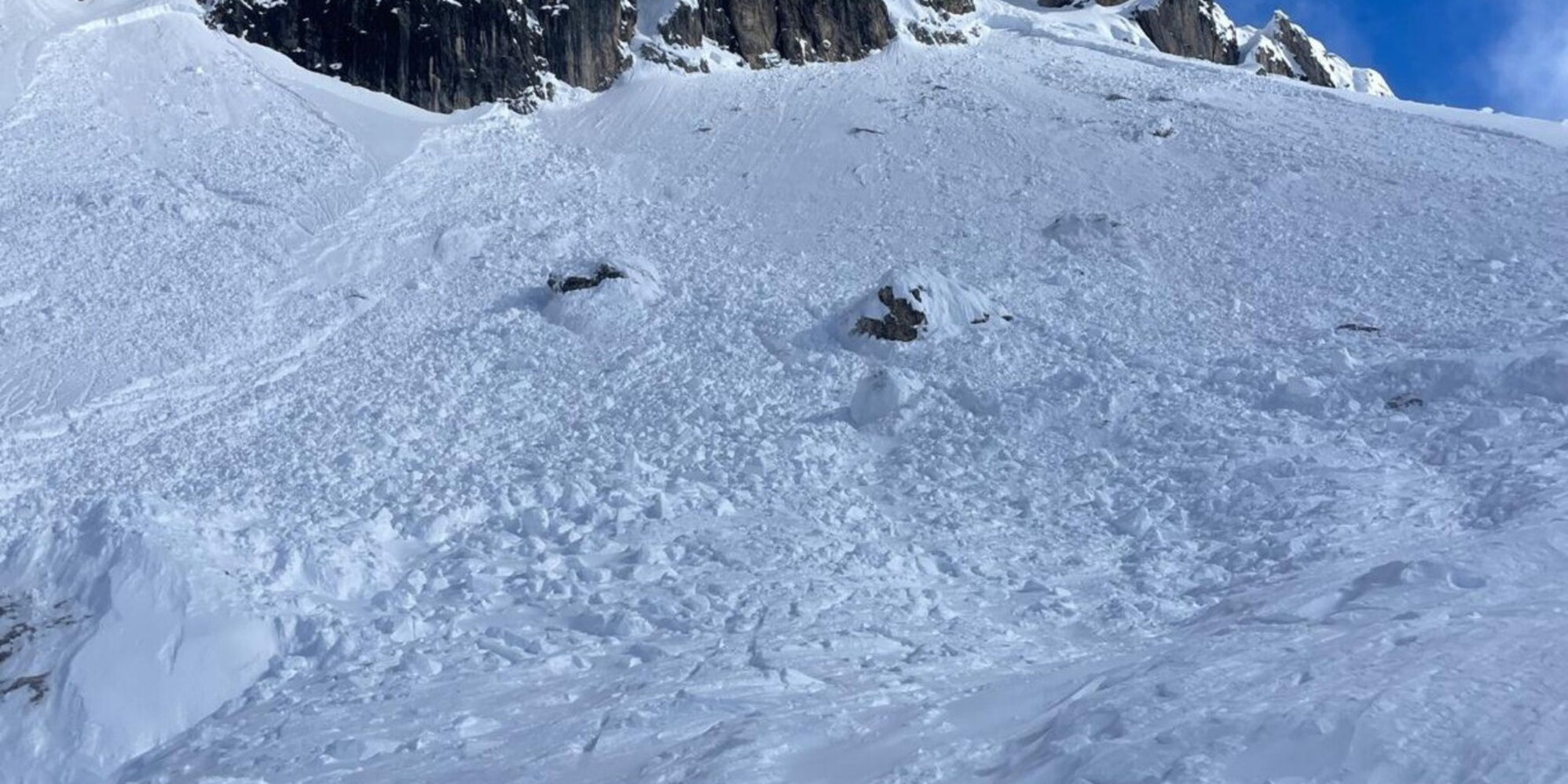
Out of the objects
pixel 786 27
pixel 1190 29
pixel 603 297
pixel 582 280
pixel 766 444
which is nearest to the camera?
pixel 766 444

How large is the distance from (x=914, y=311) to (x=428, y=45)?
18084mm

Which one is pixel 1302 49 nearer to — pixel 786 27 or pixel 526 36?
pixel 786 27

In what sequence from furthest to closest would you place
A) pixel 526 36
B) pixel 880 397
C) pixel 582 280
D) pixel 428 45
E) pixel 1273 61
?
pixel 1273 61 < pixel 526 36 < pixel 428 45 < pixel 582 280 < pixel 880 397

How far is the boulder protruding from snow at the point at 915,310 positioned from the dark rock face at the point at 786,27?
17.5 metres

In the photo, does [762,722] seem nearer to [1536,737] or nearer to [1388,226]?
[1536,737]

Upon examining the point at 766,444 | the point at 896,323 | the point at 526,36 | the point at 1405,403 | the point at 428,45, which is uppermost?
the point at 526,36

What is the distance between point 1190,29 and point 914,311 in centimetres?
2967

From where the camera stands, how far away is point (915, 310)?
16.9 meters

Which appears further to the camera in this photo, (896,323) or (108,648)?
(896,323)

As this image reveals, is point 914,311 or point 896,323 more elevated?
point 914,311

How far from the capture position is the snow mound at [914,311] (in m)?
16.7

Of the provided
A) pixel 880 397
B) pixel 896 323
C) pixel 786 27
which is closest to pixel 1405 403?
pixel 880 397

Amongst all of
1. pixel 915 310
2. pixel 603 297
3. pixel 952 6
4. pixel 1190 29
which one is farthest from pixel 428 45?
pixel 1190 29

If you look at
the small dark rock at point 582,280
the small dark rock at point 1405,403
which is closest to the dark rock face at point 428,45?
the small dark rock at point 582,280
